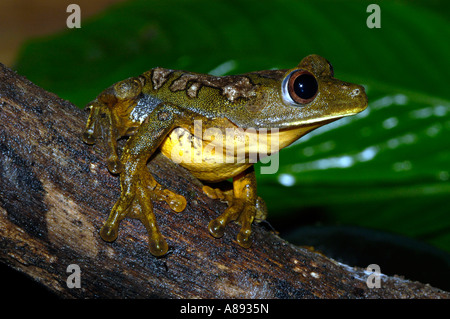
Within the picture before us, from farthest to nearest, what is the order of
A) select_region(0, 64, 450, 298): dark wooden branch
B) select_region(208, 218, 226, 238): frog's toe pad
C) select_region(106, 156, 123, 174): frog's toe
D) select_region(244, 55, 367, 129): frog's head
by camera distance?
1. select_region(244, 55, 367, 129): frog's head
2. select_region(208, 218, 226, 238): frog's toe pad
3. select_region(106, 156, 123, 174): frog's toe
4. select_region(0, 64, 450, 298): dark wooden branch

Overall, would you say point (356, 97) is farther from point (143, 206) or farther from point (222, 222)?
point (143, 206)

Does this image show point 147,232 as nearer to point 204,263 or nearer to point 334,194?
point 204,263

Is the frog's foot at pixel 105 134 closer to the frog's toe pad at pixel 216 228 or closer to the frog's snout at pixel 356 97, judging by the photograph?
the frog's toe pad at pixel 216 228

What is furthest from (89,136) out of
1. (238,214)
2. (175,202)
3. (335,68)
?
(335,68)

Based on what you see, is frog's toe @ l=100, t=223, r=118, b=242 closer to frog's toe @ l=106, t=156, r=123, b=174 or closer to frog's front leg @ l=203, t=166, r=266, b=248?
frog's toe @ l=106, t=156, r=123, b=174

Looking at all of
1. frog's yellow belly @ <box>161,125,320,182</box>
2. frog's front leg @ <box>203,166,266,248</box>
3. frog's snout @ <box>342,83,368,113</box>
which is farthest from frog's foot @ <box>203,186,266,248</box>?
frog's snout @ <box>342,83,368,113</box>

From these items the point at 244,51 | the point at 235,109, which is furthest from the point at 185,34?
the point at 235,109

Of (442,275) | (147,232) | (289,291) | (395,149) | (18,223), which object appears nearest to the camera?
(18,223)
